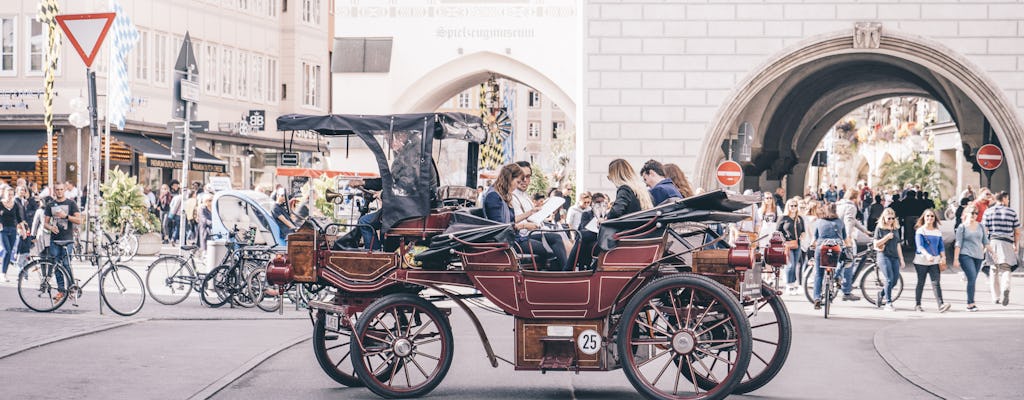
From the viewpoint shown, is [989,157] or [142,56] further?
[142,56]

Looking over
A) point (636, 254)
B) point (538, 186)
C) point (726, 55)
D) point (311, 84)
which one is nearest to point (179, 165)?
point (538, 186)

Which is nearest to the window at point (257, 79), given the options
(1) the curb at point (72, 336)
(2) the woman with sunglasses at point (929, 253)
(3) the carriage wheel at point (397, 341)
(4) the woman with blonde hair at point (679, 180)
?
(2) the woman with sunglasses at point (929, 253)

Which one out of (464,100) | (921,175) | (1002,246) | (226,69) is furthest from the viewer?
(464,100)

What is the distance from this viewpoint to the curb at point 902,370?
416 inches

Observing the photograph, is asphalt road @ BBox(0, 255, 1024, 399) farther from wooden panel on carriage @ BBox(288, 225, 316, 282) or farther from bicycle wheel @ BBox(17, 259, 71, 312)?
wooden panel on carriage @ BBox(288, 225, 316, 282)

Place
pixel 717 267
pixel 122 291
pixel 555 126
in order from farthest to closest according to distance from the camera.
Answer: pixel 555 126 → pixel 122 291 → pixel 717 267

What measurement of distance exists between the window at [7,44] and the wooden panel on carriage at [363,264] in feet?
109

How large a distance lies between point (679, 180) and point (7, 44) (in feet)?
107

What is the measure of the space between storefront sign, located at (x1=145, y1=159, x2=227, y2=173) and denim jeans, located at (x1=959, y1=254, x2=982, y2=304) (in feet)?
86.9

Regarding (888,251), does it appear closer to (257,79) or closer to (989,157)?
(989,157)

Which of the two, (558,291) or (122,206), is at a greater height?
(122,206)

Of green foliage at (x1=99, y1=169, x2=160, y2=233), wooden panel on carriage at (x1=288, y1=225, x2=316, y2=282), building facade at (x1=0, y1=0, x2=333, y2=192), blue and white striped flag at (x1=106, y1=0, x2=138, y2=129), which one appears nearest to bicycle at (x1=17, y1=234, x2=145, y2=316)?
wooden panel on carriage at (x1=288, y1=225, x2=316, y2=282)

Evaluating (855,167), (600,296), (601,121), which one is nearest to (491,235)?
(600,296)

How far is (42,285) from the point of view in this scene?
1681 cm
